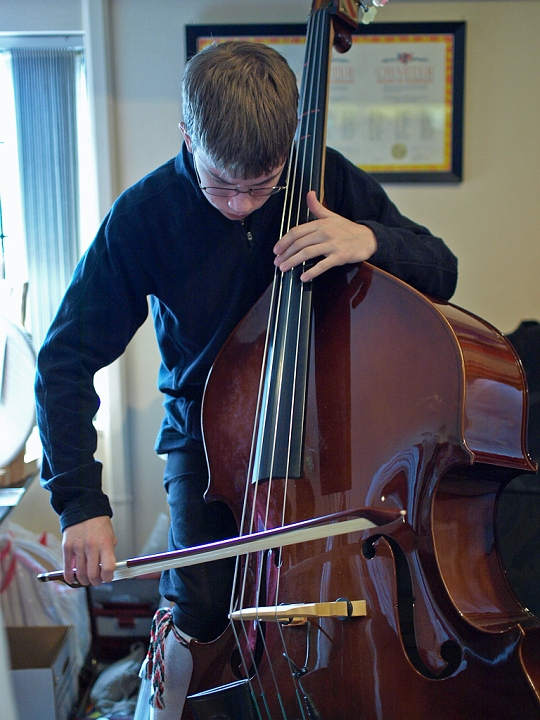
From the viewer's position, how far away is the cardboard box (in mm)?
1370

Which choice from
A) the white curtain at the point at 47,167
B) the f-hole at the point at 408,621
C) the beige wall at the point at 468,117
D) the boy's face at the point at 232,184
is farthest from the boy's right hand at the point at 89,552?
the white curtain at the point at 47,167

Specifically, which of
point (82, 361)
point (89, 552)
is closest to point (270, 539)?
point (89, 552)

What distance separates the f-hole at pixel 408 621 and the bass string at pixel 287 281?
5.6 inches

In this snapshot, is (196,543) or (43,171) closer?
(196,543)

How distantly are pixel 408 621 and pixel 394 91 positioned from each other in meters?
1.54

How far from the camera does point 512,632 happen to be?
2.30ft

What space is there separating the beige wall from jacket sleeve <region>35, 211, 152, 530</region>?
92 cm

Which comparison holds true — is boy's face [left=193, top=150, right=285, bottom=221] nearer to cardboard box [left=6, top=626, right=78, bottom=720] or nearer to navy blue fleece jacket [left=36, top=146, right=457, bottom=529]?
navy blue fleece jacket [left=36, top=146, right=457, bottom=529]

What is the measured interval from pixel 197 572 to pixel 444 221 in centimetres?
134

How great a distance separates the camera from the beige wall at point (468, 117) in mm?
1782

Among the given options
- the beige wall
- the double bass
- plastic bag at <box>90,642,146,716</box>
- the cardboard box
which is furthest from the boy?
the beige wall

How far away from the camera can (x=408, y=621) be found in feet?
2.40

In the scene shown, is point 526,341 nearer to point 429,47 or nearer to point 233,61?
point 429,47

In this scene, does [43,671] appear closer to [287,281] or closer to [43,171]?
[287,281]
